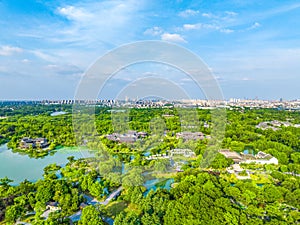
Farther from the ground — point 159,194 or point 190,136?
point 190,136

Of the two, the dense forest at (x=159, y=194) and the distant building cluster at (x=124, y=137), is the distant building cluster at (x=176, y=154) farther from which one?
the distant building cluster at (x=124, y=137)

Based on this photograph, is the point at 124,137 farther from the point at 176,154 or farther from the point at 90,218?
the point at 90,218

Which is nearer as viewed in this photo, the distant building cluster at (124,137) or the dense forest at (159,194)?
the dense forest at (159,194)

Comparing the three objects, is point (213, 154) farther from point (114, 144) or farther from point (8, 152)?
point (8, 152)

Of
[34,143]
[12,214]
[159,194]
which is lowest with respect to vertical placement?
[34,143]

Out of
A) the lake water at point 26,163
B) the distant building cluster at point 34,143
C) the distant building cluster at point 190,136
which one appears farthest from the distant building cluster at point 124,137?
the distant building cluster at point 34,143

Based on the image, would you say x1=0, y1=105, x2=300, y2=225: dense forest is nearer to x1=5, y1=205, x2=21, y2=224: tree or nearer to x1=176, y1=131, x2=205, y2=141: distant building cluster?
x1=5, y1=205, x2=21, y2=224: tree

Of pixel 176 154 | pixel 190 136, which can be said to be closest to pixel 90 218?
pixel 176 154

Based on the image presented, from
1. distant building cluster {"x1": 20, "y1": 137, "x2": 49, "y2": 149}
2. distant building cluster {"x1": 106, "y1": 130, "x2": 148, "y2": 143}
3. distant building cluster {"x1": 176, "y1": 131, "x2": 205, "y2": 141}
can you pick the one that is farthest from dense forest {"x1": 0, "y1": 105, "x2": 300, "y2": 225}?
distant building cluster {"x1": 20, "y1": 137, "x2": 49, "y2": 149}
